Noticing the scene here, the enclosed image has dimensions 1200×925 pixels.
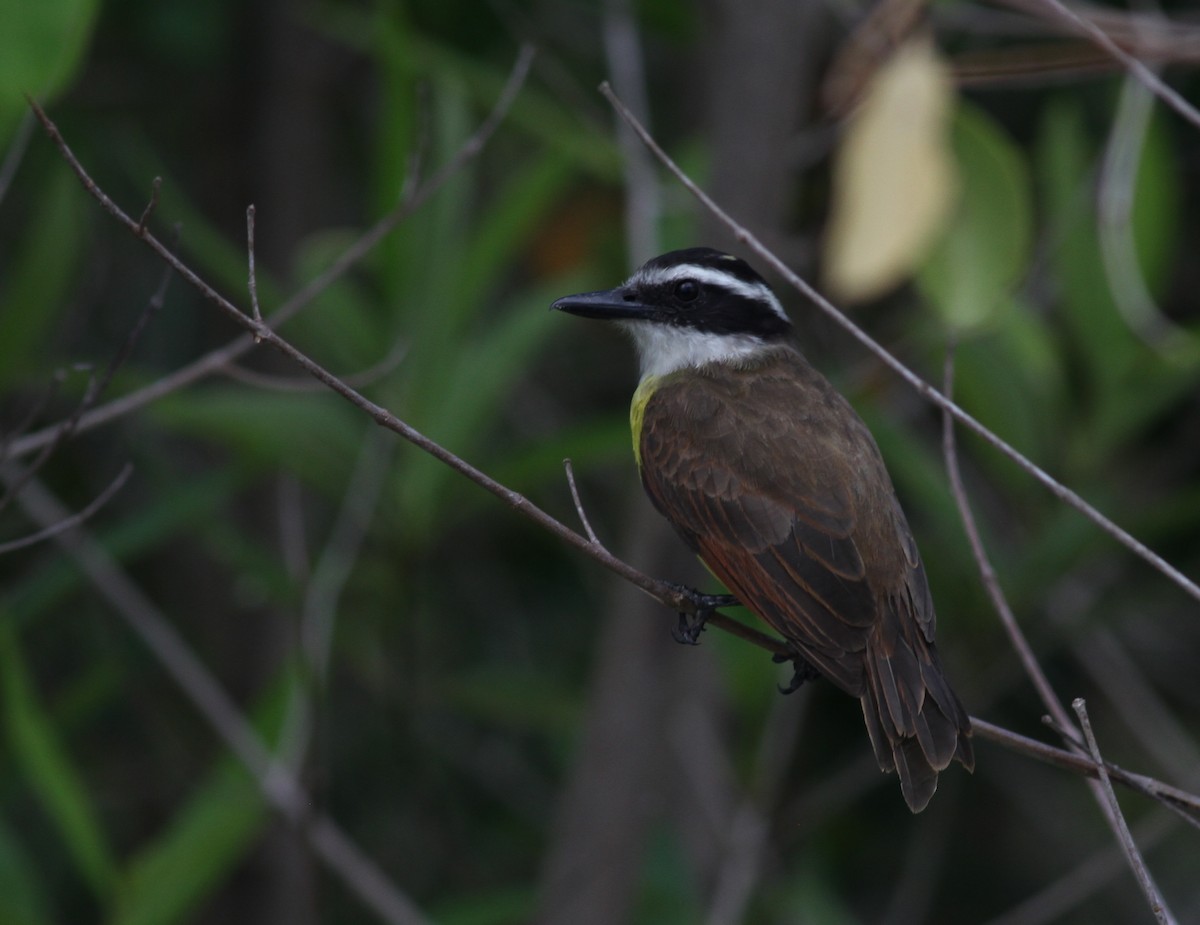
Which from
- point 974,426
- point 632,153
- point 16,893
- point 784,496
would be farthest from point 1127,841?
point 632,153

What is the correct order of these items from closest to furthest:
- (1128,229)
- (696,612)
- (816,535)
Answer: (696,612), (816,535), (1128,229)

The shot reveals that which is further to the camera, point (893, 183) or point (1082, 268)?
point (1082, 268)

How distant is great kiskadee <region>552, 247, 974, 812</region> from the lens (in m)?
3.06

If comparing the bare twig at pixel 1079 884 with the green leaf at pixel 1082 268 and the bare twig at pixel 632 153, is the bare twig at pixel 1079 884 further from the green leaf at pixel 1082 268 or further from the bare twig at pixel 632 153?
the bare twig at pixel 632 153

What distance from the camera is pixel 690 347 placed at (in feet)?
13.1

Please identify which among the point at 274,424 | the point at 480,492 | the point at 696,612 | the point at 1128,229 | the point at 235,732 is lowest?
the point at 235,732

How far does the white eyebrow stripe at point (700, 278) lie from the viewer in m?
3.94

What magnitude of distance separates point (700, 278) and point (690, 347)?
0.17 meters

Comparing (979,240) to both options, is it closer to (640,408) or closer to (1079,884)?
(640,408)

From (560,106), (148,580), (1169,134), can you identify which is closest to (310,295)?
(560,106)

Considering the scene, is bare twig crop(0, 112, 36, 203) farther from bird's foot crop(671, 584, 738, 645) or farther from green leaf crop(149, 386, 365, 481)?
bird's foot crop(671, 584, 738, 645)

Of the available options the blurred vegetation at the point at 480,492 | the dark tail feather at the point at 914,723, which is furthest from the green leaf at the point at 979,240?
the dark tail feather at the point at 914,723

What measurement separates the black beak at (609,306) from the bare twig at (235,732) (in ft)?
4.74

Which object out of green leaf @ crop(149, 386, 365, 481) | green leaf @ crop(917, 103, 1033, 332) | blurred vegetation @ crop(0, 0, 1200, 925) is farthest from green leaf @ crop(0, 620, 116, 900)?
green leaf @ crop(917, 103, 1033, 332)
